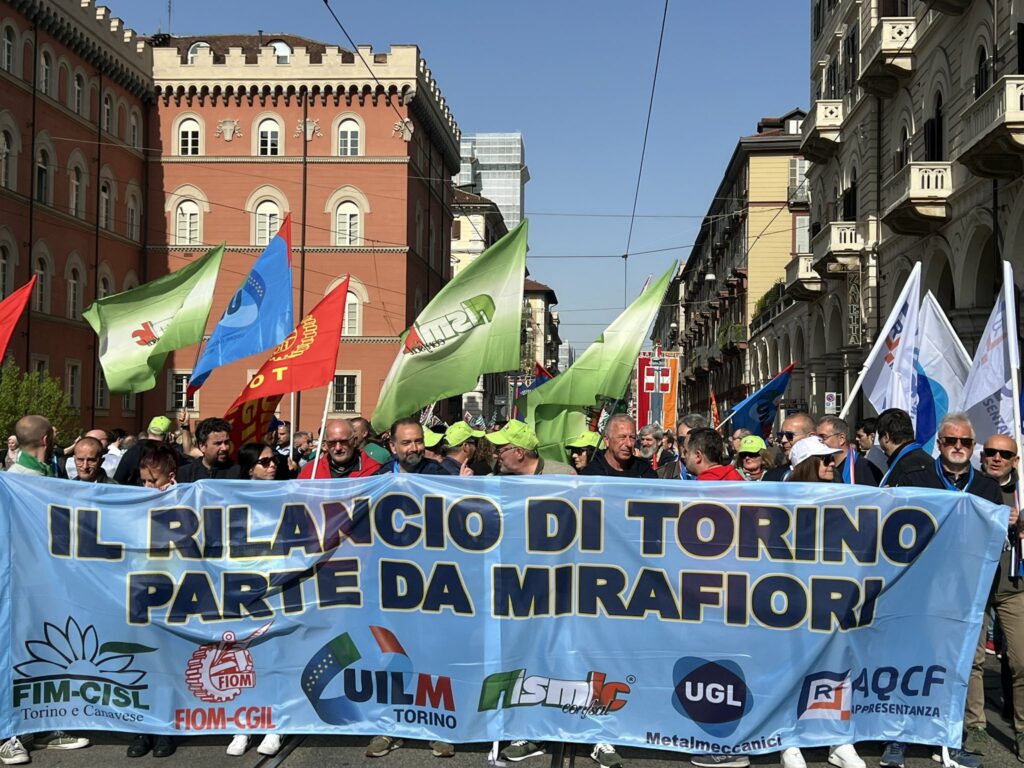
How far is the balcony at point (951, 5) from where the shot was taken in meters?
20.2

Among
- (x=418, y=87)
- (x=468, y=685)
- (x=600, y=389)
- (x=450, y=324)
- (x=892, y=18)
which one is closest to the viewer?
(x=468, y=685)

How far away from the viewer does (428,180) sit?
51.6 m

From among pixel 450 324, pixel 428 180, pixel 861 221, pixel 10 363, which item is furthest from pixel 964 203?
pixel 428 180

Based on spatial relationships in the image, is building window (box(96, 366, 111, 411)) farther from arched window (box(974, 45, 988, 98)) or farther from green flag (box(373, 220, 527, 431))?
green flag (box(373, 220, 527, 431))

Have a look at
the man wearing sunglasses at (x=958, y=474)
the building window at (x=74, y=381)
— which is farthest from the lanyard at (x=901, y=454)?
the building window at (x=74, y=381)

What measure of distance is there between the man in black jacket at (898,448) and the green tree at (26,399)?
25921 mm

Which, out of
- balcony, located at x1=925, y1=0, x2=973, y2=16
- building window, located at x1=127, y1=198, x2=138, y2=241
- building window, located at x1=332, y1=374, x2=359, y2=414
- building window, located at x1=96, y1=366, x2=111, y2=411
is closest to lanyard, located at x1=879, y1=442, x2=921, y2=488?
balcony, located at x1=925, y1=0, x2=973, y2=16

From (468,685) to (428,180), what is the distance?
156 feet

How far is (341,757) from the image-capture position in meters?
5.68

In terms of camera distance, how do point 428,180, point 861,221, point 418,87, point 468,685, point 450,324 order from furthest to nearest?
point 428,180 < point 418,87 < point 861,221 < point 450,324 < point 468,685

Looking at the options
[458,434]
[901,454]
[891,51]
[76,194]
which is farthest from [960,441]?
[76,194]

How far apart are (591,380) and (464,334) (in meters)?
1.75

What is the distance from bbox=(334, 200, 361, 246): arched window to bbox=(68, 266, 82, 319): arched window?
36.6 feet

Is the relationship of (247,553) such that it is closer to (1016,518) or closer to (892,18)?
(1016,518)
